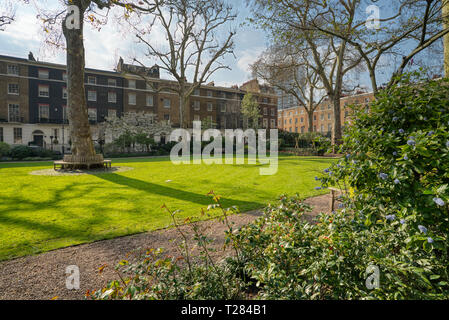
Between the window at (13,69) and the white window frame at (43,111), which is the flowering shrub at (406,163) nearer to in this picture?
the white window frame at (43,111)

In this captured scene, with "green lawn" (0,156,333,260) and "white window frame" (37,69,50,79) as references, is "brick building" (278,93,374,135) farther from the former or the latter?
"green lawn" (0,156,333,260)

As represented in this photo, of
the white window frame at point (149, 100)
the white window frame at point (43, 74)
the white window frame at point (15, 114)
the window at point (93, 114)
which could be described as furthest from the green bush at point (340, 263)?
the white window frame at point (43, 74)

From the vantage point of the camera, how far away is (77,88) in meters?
12.2

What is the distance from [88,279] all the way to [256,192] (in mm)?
5461

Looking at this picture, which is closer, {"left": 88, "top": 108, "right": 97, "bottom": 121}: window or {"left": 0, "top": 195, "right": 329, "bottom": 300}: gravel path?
{"left": 0, "top": 195, "right": 329, "bottom": 300}: gravel path

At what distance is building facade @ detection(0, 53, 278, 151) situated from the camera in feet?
106

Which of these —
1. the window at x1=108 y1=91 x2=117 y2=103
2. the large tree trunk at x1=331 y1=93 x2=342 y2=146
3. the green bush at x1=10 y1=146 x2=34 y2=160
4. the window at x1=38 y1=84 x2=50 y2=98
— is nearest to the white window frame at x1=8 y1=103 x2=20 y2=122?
the window at x1=38 y1=84 x2=50 y2=98

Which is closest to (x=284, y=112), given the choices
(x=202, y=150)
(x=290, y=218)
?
(x=202, y=150)

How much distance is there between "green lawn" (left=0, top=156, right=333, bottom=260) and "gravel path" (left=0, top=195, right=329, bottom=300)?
290 millimetres

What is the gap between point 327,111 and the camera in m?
58.3

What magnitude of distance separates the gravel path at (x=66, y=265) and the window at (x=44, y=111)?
3969cm

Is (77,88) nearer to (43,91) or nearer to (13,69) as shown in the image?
(43,91)

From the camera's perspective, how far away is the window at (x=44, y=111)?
34.1 m
